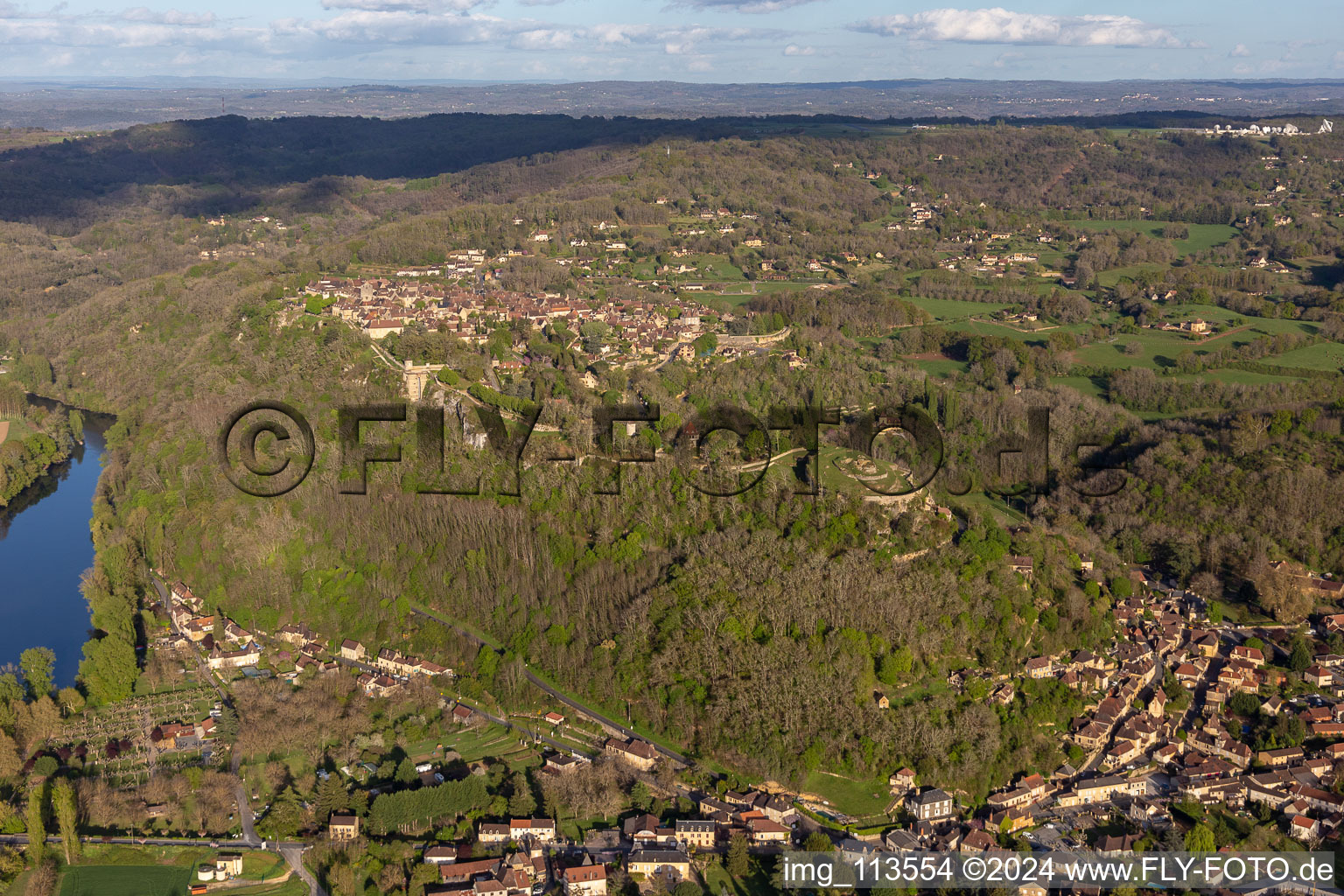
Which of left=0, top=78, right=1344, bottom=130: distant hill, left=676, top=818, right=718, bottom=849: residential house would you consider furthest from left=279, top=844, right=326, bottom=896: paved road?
left=0, top=78, right=1344, bottom=130: distant hill

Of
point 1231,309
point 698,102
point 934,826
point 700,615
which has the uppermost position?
point 698,102

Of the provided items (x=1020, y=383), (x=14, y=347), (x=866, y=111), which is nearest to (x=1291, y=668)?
(x=1020, y=383)

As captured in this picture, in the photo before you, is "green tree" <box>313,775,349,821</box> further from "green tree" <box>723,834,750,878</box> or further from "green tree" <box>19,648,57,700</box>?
"green tree" <box>19,648,57,700</box>

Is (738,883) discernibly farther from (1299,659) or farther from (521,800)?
(1299,659)

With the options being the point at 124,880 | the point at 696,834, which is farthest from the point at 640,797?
the point at 124,880

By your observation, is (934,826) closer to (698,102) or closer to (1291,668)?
(1291,668)
